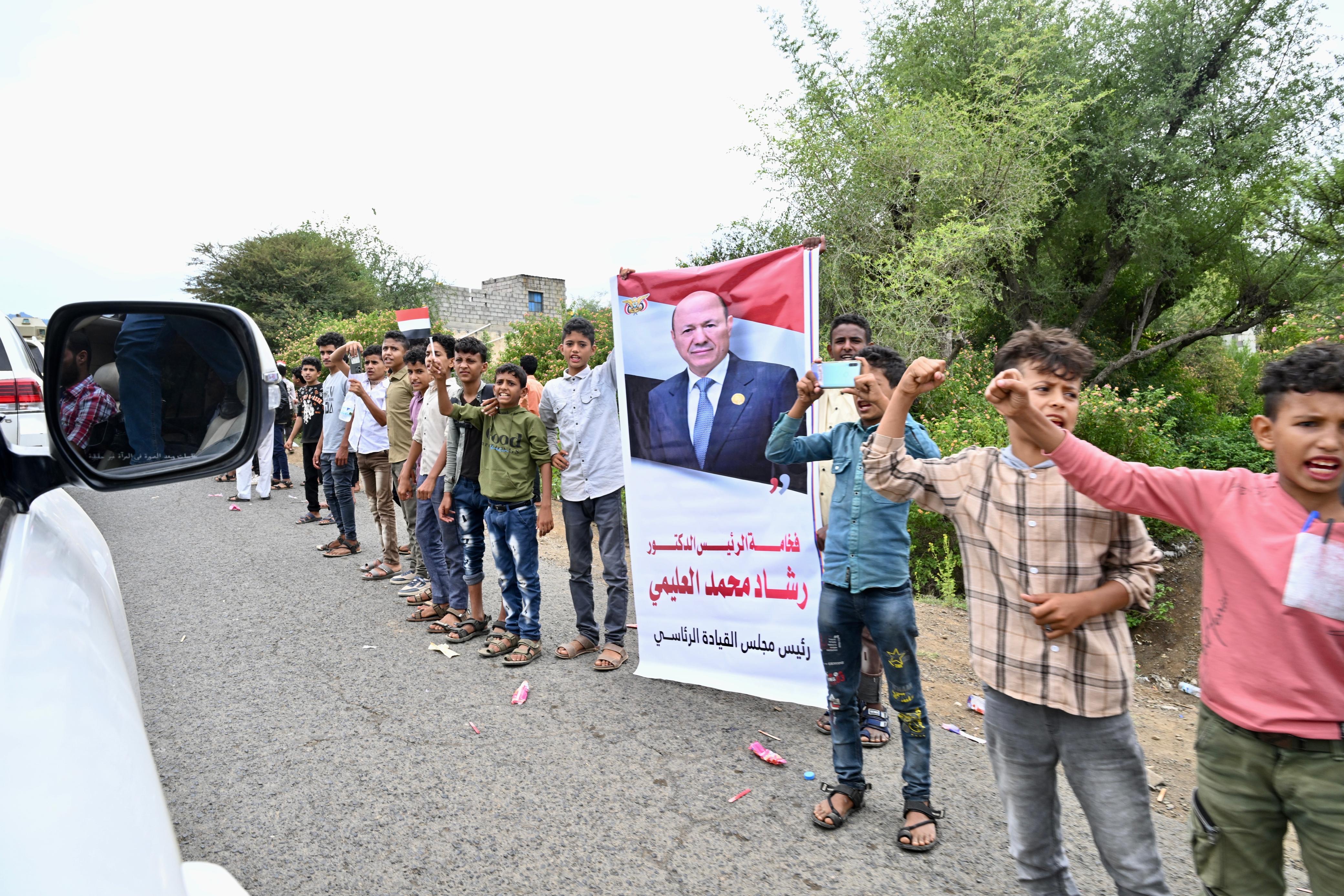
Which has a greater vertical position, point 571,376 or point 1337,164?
point 1337,164

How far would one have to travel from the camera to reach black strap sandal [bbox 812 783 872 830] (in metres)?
3.17

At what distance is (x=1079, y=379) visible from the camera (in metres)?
2.34

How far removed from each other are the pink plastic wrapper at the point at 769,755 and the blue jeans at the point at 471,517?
99.5 inches

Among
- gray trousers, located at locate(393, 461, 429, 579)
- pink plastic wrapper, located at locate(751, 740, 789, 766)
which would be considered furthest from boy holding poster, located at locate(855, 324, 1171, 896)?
gray trousers, located at locate(393, 461, 429, 579)

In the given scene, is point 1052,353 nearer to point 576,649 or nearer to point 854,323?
point 854,323

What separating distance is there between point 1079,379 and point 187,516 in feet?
37.8

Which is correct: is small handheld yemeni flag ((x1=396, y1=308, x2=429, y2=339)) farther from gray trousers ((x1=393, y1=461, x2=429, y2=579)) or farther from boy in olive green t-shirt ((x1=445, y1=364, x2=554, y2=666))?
boy in olive green t-shirt ((x1=445, y1=364, x2=554, y2=666))

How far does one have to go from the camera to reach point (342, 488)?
8.15m

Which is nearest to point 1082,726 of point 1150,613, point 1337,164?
point 1150,613

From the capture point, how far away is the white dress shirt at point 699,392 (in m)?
4.54

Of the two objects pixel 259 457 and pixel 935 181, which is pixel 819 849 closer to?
pixel 259 457

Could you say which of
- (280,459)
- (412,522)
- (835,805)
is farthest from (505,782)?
(280,459)

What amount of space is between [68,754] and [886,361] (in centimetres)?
302

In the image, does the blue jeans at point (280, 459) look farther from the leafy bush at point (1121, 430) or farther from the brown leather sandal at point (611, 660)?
the leafy bush at point (1121, 430)
